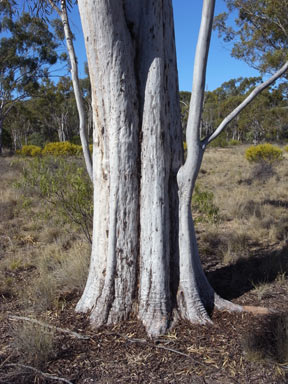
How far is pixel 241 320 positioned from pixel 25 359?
5.94 ft

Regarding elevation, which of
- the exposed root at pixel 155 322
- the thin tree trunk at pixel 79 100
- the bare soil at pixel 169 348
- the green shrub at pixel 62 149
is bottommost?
the bare soil at pixel 169 348

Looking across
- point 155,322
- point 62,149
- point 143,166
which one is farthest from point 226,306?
point 62,149

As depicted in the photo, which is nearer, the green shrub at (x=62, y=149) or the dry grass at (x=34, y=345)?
the dry grass at (x=34, y=345)

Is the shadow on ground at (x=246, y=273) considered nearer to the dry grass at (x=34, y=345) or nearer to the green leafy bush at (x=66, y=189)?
the dry grass at (x=34, y=345)

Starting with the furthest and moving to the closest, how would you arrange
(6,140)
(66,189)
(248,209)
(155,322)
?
(6,140)
(248,209)
(66,189)
(155,322)

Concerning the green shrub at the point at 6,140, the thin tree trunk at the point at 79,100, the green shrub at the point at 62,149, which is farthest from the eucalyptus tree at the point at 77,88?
the green shrub at the point at 6,140

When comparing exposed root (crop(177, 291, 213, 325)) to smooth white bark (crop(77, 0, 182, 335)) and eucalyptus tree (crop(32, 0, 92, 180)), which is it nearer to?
smooth white bark (crop(77, 0, 182, 335))

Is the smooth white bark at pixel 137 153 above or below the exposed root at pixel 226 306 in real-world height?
above

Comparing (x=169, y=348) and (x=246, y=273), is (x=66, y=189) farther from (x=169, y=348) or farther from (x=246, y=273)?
(x=169, y=348)

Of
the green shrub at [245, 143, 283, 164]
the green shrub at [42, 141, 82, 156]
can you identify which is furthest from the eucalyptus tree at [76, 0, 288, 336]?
the green shrub at [245, 143, 283, 164]

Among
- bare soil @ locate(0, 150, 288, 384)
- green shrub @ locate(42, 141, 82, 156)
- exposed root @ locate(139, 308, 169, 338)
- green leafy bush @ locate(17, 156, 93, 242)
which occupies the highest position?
green shrub @ locate(42, 141, 82, 156)

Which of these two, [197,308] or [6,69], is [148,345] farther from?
[6,69]

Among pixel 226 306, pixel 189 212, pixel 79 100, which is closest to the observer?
pixel 189 212

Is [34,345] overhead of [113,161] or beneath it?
beneath
